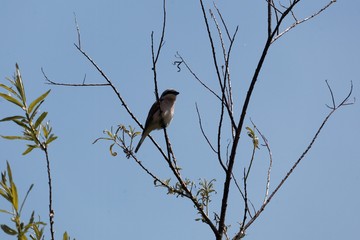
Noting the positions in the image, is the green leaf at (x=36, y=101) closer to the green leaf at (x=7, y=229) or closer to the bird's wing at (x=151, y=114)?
the green leaf at (x=7, y=229)

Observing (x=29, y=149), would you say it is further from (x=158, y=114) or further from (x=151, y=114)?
(x=151, y=114)

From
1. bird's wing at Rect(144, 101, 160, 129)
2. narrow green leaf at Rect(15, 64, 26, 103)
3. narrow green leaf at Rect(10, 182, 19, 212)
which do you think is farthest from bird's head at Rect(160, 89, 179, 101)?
narrow green leaf at Rect(10, 182, 19, 212)

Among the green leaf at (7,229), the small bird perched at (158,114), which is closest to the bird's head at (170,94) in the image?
the small bird perched at (158,114)

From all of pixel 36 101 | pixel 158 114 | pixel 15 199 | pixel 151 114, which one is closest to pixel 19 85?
pixel 36 101

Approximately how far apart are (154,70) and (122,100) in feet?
1.25

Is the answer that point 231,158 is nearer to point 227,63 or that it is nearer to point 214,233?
point 214,233

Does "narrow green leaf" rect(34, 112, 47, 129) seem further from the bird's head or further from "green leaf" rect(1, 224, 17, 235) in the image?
the bird's head

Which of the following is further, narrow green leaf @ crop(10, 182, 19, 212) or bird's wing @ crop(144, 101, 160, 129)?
bird's wing @ crop(144, 101, 160, 129)

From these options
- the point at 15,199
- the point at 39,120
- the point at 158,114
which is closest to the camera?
the point at 15,199

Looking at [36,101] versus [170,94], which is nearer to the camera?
[36,101]

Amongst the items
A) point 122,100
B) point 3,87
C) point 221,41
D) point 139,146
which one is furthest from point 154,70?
point 139,146

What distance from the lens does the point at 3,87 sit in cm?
279

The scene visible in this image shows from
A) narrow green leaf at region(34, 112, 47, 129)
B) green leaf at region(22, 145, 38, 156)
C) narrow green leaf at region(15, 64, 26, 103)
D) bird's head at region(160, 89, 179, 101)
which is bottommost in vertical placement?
green leaf at region(22, 145, 38, 156)

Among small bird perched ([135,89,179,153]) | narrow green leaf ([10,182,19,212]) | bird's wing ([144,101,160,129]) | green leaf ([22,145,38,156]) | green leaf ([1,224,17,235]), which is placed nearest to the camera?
green leaf ([1,224,17,235])
